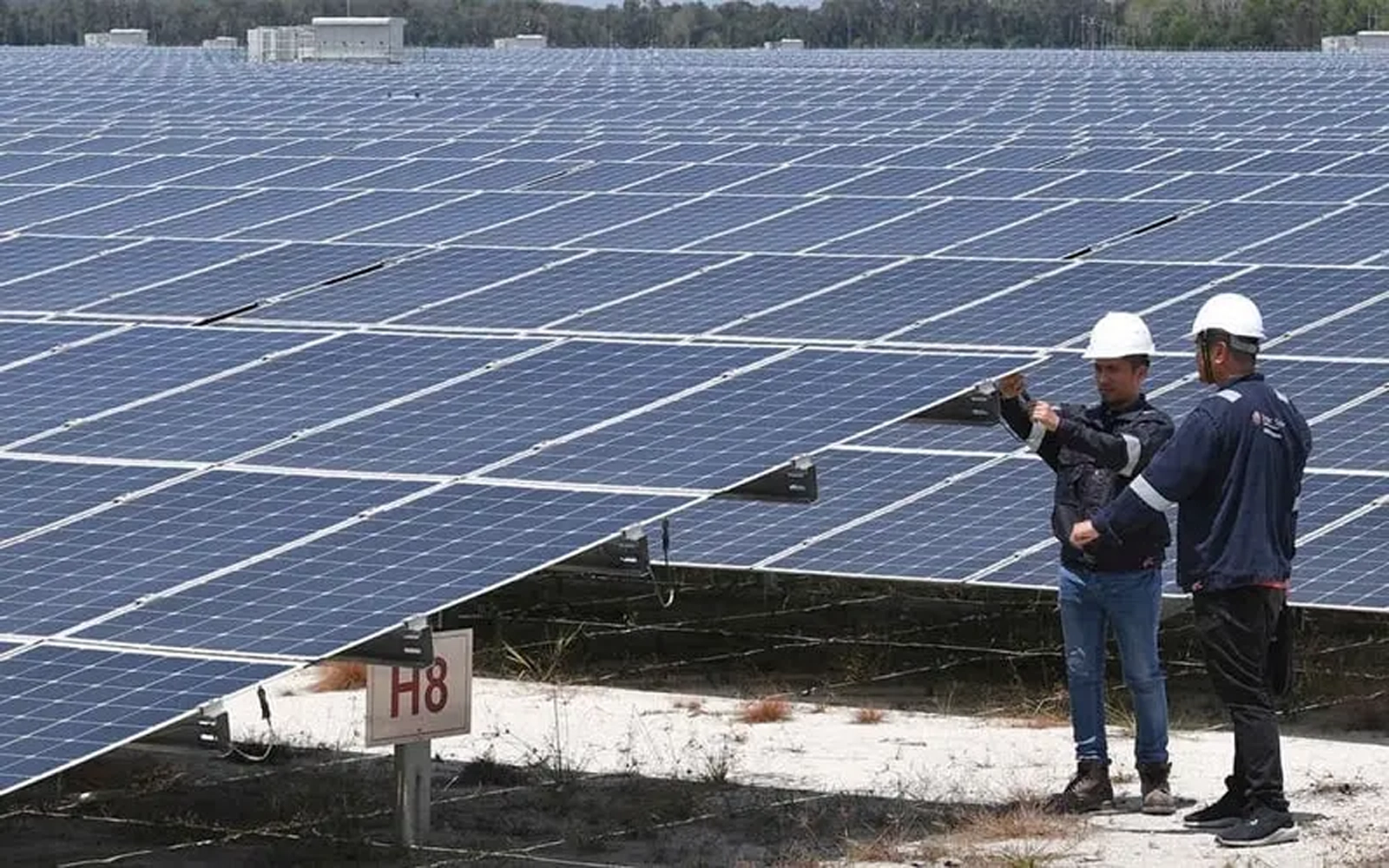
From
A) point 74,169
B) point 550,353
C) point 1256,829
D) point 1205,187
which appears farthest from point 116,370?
point 74,169

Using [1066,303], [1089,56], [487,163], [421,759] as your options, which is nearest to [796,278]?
[1066,303]

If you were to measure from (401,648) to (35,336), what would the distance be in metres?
5.82

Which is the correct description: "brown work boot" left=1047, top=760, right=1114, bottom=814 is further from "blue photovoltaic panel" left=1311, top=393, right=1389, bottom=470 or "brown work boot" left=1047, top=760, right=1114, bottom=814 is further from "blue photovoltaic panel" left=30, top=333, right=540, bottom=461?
"blue photovoltaic panel" left=1311, top=393, right=1389, bottom=470

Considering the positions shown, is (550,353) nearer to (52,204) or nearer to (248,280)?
(248,280)

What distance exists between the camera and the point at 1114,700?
1805 centimetres

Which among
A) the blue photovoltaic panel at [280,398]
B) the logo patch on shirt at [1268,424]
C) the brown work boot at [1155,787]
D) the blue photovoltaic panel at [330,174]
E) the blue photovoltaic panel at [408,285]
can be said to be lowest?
the brown work boot at [1155,787]

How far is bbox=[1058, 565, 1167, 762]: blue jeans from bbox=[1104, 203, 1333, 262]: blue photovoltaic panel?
25.0 feet

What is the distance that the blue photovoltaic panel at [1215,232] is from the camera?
71.4 ft

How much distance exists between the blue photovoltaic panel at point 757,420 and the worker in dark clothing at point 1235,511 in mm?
1085

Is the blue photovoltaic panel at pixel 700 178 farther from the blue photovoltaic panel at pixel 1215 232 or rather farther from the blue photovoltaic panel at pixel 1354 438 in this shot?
the blue photovoltaic panel at pixel 1354 438

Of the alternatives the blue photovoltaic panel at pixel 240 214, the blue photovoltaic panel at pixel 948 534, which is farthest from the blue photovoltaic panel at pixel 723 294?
the blue photovoltaic panel at pixel 240 214

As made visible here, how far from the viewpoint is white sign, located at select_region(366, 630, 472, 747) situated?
13.3m

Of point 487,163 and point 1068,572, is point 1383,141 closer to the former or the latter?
point 487,163

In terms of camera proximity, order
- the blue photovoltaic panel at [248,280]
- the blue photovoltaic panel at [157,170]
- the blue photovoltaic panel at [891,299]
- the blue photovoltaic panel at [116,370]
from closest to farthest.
A: the blue photovoltaic panel at [116,370] → the blue photovoltaic panel at [891,299] → the blue photovoltaic panel at [248,280] → the blue photovoltaic panel at [157,170]
